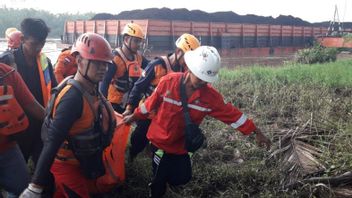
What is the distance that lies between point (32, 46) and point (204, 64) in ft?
5.07

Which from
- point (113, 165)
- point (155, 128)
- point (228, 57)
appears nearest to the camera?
point (113, 165)

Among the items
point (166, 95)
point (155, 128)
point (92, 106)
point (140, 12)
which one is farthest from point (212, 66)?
point (140, 12)

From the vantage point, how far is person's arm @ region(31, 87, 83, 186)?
7.73 feet

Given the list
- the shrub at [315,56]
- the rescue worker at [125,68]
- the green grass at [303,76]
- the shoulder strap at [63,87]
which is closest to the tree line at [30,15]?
the shrub at [315,56]

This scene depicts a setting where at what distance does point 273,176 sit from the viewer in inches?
161

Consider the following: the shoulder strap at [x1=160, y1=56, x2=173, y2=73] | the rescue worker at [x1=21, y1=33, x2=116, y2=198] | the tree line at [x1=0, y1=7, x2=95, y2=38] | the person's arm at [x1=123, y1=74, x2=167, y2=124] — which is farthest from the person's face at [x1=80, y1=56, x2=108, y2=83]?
the tree line at [x1=0, y1=7, x2=95, y2=38]

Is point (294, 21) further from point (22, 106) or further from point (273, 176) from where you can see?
point (22, 106)

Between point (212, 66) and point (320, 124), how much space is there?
1.81 metres

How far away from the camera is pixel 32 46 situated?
3416mm

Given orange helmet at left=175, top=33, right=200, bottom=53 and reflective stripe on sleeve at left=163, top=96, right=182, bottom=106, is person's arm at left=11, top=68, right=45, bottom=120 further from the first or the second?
orange helmet at left=175, top=33, right=200, bottom=53

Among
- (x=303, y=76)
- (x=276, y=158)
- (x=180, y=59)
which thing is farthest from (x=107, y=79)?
(x=303, y=76)

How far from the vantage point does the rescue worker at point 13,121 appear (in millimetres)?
2607

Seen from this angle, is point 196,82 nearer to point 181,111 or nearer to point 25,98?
point 181,111

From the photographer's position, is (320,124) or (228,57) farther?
(228,57)
